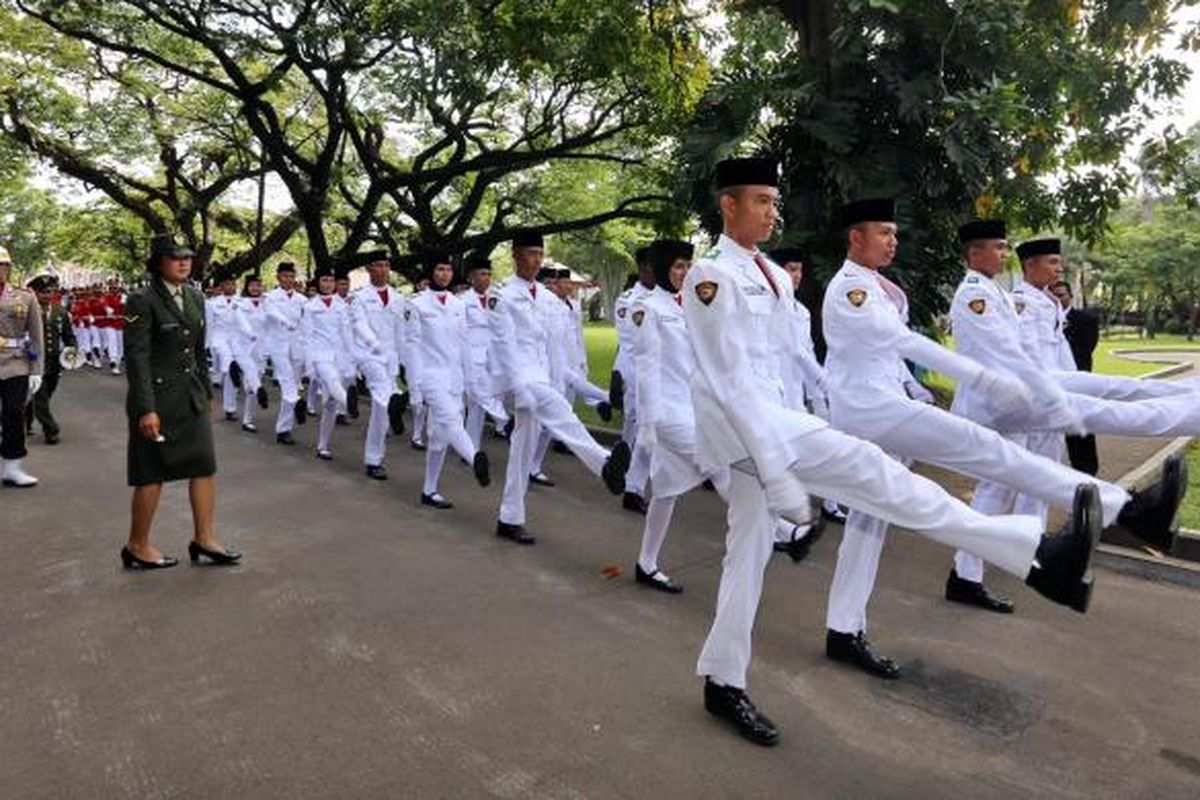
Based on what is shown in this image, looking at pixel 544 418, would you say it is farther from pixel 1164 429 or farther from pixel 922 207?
pixel 922 207

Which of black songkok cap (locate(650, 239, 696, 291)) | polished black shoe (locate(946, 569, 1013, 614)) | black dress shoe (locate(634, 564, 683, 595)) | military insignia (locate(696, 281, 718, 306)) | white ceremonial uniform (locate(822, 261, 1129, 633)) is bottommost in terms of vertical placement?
black dress shoe (locate(634, 564, 683, 595))

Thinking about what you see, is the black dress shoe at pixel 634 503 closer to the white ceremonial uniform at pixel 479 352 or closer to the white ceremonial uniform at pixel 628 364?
the white ceremonial uniform at pixel 628 364

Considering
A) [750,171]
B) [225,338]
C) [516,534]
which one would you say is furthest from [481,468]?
[225,338]

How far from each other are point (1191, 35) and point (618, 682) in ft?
28.8

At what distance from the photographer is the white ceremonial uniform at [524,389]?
20.7 ft

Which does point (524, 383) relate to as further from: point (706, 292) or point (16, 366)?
point (16, 366)

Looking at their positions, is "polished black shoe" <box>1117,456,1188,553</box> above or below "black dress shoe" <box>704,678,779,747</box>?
above

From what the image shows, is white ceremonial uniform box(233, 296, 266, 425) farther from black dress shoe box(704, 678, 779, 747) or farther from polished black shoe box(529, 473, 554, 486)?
black dress shoe box(704, 678, 779, 747)

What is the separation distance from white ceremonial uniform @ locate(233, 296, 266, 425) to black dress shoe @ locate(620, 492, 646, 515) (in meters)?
6.50

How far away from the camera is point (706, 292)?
3301 millimetres

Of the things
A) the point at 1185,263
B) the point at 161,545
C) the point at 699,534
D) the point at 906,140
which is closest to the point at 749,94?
the point at 906,140

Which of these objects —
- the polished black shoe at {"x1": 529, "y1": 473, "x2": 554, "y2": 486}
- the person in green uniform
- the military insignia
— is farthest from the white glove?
the polished black shoe at {"x1": 529, "y1": 473, "x2": 554, "y2": 486}

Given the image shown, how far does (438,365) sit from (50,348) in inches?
222

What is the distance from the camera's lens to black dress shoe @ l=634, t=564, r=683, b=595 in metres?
5.21
